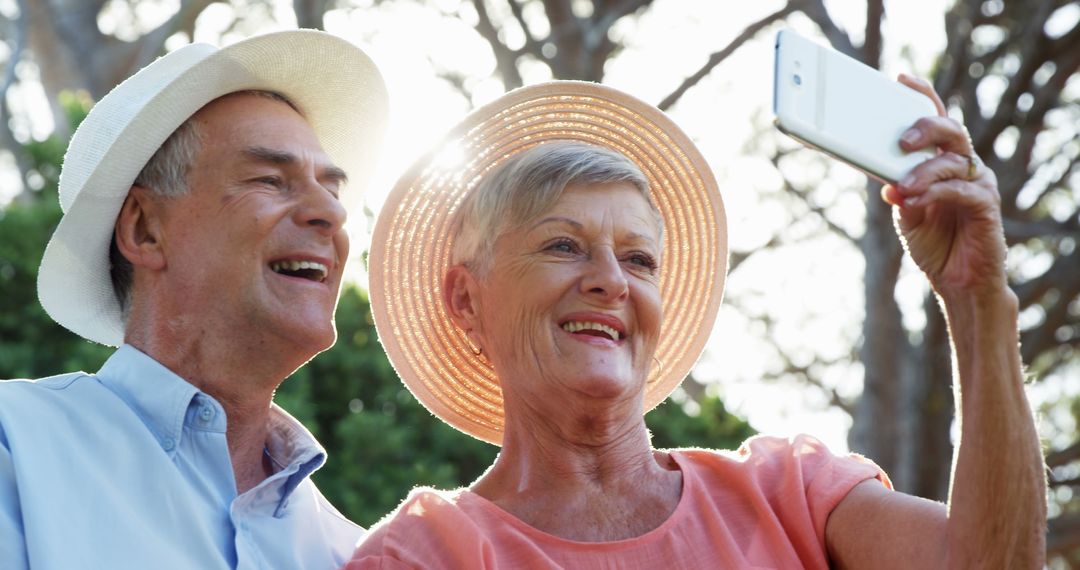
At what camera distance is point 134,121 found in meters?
3.50

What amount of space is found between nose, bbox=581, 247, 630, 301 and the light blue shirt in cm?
82

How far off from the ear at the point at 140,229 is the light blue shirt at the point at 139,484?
0.28 metres

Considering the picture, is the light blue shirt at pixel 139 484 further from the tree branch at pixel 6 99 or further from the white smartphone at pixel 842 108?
the tree branch at pixel 6 99

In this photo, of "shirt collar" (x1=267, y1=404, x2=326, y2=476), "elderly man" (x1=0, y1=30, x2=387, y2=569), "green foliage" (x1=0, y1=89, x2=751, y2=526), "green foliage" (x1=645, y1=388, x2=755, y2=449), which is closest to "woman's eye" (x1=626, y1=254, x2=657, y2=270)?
"elderly man" (x1=0, y1=30, x2=387, y2=569)

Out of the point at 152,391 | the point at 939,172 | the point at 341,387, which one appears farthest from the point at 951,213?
the point at 341,387

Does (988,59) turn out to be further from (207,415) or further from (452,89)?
(207,415)

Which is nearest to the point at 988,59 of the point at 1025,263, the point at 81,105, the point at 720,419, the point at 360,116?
the point at 1025,263

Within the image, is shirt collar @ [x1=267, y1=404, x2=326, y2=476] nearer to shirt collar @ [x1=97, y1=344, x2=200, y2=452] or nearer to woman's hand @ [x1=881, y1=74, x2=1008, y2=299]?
shirt collar @ [x1=97, y1=344, x2=200, y2=452]

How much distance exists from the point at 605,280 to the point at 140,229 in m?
1.29

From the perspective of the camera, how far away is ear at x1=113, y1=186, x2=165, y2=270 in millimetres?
3576

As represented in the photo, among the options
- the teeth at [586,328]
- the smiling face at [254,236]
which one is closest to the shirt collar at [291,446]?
the smiling face at [254,236]

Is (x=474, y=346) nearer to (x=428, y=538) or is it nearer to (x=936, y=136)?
(x=428, y=538)

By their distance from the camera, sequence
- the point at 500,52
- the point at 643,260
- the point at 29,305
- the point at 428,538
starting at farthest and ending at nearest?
the point at 500,52 → the point at 29,305 → the point at 643,260 → the point at 428,538

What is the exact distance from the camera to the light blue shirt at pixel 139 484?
2.86 m
